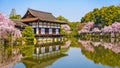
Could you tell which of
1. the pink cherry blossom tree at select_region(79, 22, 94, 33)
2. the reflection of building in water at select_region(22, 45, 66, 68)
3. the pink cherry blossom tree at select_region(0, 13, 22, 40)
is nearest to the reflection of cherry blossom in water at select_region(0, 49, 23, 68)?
the reflection of building in water at select_region(22, 45, 66, 68)

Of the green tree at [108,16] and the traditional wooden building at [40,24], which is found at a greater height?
the green tree at [108,16]

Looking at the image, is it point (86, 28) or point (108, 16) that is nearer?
point (108, 16)

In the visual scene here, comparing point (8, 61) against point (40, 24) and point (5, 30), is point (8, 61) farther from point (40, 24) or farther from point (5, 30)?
point (40, 24)

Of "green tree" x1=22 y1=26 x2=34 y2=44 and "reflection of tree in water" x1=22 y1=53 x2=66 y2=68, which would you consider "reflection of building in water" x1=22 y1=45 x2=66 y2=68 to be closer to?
"reflection of tree in water" x1=22 y1=53 x2=66 y2=68

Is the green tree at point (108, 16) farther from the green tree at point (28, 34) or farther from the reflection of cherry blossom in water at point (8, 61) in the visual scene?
the reflection of cherry blossom in water at point (8, 61)

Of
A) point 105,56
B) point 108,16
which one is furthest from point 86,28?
point 105,56

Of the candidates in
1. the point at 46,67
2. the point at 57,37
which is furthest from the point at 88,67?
the point at 57,37

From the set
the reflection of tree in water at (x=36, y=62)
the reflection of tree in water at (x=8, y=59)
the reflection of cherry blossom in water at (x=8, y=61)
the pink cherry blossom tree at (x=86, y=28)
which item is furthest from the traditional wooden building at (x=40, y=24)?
the pink cherry blossom tree at (x=86, y=28)

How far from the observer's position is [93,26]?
262 ft

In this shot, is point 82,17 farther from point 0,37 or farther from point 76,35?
point 0,37

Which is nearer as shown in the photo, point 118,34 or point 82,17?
point 118,34

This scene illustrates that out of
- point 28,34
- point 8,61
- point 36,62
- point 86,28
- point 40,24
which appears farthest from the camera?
point 86,28

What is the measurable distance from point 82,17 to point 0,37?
74.0 metres

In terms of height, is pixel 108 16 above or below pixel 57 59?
above
